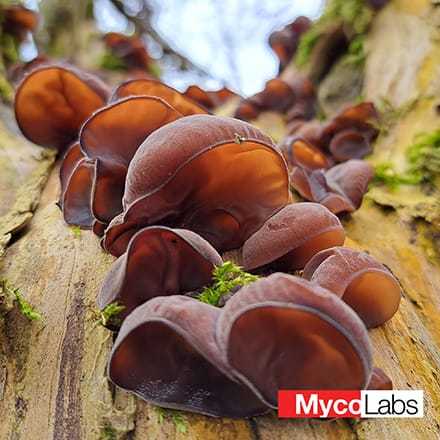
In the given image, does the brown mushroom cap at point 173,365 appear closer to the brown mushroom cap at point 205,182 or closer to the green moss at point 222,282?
the green moss at point 222,282

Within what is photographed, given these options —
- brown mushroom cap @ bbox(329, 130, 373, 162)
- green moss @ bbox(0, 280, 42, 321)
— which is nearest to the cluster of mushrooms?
green moss @ bbox(0, 280, 42, 321)

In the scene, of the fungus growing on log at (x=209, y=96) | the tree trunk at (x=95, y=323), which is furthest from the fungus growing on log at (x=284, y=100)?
the tree trunk at (x=95, y=323)

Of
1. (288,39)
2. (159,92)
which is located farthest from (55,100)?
(288,39)

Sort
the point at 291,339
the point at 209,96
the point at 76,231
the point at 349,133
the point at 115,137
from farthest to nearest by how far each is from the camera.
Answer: the point at 209,96 < the point at 349,133 < the point at 76,231 < the point at 115,137 < the point at 291,339

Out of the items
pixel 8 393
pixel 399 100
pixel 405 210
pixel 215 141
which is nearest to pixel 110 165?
pixel 215 141

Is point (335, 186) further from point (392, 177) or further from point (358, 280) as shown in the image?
point (358, 280)

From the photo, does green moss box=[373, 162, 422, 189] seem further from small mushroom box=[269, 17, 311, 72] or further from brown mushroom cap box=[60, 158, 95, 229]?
small mushroom box=[269, 17, 311, 72]
